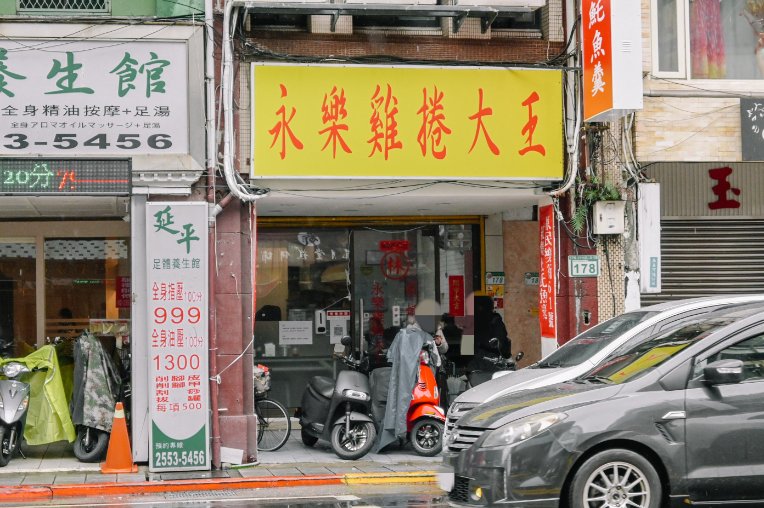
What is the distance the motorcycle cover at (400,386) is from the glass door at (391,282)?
10.1ft

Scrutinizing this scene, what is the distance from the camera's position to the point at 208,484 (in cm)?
1264

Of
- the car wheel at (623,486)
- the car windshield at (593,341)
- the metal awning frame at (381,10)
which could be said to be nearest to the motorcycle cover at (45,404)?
the metal awning frame at (381,10)

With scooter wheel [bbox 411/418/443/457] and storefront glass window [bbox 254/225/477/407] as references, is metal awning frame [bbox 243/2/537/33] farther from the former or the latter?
scooter wheel [bbox 411/418/443/457]

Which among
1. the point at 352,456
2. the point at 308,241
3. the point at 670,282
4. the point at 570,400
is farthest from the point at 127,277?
the point at 570,400

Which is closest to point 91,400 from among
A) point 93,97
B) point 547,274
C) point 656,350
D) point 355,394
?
point 355,394

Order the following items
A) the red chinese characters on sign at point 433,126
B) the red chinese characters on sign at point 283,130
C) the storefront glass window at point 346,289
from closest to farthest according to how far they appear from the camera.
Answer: the red chinese characters on sign at point 283,130 < the red chinese characters on sign at point 433,126 < the storefront glass window at point 346,289

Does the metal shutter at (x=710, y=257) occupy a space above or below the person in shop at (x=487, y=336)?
above

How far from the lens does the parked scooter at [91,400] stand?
13953mm

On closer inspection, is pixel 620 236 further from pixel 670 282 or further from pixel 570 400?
pixel 570 400

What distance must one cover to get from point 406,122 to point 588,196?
2.78m

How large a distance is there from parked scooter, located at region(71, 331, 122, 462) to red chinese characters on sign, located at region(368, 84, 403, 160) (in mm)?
4470

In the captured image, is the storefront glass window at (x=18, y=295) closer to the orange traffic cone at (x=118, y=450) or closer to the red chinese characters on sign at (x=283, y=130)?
the orange traffic cone at (x=118, y=450)

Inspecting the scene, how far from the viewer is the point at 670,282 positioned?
53.1 feet

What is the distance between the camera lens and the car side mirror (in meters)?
8.30
